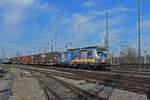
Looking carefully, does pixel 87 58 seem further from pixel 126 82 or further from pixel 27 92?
pixel 27 92

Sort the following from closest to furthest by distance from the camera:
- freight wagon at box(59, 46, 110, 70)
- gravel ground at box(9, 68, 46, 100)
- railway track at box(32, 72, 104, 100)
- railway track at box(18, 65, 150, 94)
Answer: railway track at box(32, 72, 104, 100) → gravel ground at box(9, 68, 46, 100) → railway track at box(18, 65, 150, 94) → freight wagon at box(59, 46, 110, 70)

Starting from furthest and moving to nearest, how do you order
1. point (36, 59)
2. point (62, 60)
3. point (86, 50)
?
point (36, 59)
point (62, 60)
point (86, 50)

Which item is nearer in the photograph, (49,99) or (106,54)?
(49,99)

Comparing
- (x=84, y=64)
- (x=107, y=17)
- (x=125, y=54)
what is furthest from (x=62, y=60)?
(x=125, y=54)

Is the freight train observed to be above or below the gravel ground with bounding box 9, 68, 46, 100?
above

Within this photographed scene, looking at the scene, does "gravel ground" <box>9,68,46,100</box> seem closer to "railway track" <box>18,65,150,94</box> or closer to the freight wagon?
"railway track" <box>18,65,150,94</box>

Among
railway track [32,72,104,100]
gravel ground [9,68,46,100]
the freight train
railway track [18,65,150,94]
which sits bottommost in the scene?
gravel ground [9,68,46,100]

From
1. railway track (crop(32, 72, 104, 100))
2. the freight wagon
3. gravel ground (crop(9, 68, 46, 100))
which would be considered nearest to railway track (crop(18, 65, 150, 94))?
railway track (crop(32, 72, 104, 100))

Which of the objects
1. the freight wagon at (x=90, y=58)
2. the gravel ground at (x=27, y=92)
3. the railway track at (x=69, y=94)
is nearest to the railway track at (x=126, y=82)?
the railway track at (x=69, y=94)

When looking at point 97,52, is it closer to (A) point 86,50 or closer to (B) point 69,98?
(A) point 86,50

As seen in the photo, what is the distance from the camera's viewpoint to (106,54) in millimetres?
31406

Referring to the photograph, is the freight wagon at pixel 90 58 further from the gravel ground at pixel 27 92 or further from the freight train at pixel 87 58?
the gravel ground at pixel 27 92

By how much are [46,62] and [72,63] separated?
19619 millimetres

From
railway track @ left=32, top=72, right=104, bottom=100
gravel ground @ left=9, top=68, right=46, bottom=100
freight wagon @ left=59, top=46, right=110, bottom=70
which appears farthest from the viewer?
freight wagon @ left=59, top=46, right=110, bottom=70
